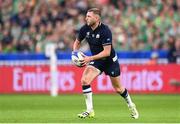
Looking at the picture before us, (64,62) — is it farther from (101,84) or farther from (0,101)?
(0,101)

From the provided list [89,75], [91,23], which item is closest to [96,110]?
[89,75]

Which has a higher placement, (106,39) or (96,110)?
(106,39)

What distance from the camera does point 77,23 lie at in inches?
1212

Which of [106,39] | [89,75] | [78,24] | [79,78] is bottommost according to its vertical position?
[89,75]

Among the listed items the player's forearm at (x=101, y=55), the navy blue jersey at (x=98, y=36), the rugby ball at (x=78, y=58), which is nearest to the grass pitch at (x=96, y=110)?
the rugby ball at (x=78, y=58)

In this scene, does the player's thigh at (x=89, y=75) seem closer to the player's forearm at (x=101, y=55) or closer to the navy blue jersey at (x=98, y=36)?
the navy blue jersey at (x=98, y=36)

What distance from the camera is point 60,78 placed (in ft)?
97.2

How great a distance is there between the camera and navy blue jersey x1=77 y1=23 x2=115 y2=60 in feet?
54.1

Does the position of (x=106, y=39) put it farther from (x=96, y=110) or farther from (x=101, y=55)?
(x=96, y=110)

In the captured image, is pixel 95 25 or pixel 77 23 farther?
pixel 77 23

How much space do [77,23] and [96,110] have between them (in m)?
10.9

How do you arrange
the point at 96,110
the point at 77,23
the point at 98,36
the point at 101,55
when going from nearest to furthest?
the point at 101,55, the point at 98,36, the point at 96,110, the point at 77,23

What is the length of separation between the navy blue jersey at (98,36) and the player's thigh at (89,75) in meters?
0.39

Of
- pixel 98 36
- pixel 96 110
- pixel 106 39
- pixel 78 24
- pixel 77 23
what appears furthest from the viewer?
pixel 77 23
